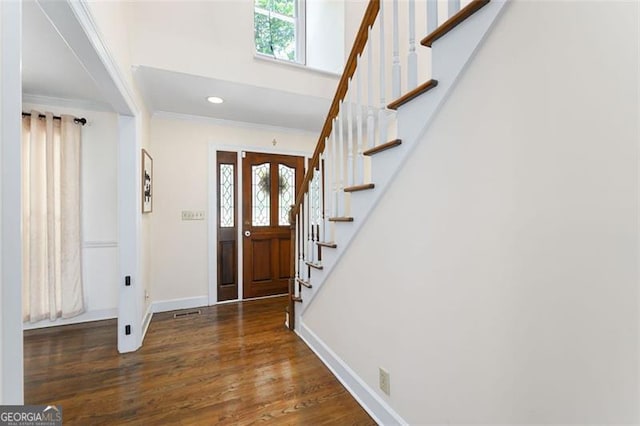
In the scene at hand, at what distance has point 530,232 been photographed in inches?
34.2

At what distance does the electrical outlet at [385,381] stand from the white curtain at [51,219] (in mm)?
3195

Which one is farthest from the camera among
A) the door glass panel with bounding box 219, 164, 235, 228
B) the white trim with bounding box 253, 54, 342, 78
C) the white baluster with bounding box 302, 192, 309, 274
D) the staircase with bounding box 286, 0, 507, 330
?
the door glass panel with bounding box 219, 164, 235, 228

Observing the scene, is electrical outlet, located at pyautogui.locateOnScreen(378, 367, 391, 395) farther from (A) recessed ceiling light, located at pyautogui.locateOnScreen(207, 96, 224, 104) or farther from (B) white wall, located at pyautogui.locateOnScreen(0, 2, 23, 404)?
(A) recessed ceiling light, located at pyautogui.locateOnScreen(207, 96, 224, 104)

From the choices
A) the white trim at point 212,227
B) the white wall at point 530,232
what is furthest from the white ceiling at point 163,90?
the white wall at point 530,232

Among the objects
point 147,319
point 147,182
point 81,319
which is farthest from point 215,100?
point 81,319

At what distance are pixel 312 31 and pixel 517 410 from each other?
3.79 meters

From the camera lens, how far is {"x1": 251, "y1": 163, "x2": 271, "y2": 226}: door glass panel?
12.7ft

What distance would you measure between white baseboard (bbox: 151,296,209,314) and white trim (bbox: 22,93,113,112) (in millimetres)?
2236

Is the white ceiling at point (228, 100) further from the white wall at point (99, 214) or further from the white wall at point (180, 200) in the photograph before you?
the white wall at point (99, 214)

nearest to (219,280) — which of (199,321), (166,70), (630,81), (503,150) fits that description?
(199,321)

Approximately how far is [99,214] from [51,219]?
→ 384 millimetres

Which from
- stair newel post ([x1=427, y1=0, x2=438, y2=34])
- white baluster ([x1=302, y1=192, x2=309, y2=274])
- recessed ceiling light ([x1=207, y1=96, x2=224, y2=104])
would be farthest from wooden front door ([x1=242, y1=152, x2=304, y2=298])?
stair newel post ([x1=427, y1=0, x2=438, y2=34])

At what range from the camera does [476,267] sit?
1.04 meters

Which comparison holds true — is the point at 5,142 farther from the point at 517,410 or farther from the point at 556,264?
the point at 517,410
